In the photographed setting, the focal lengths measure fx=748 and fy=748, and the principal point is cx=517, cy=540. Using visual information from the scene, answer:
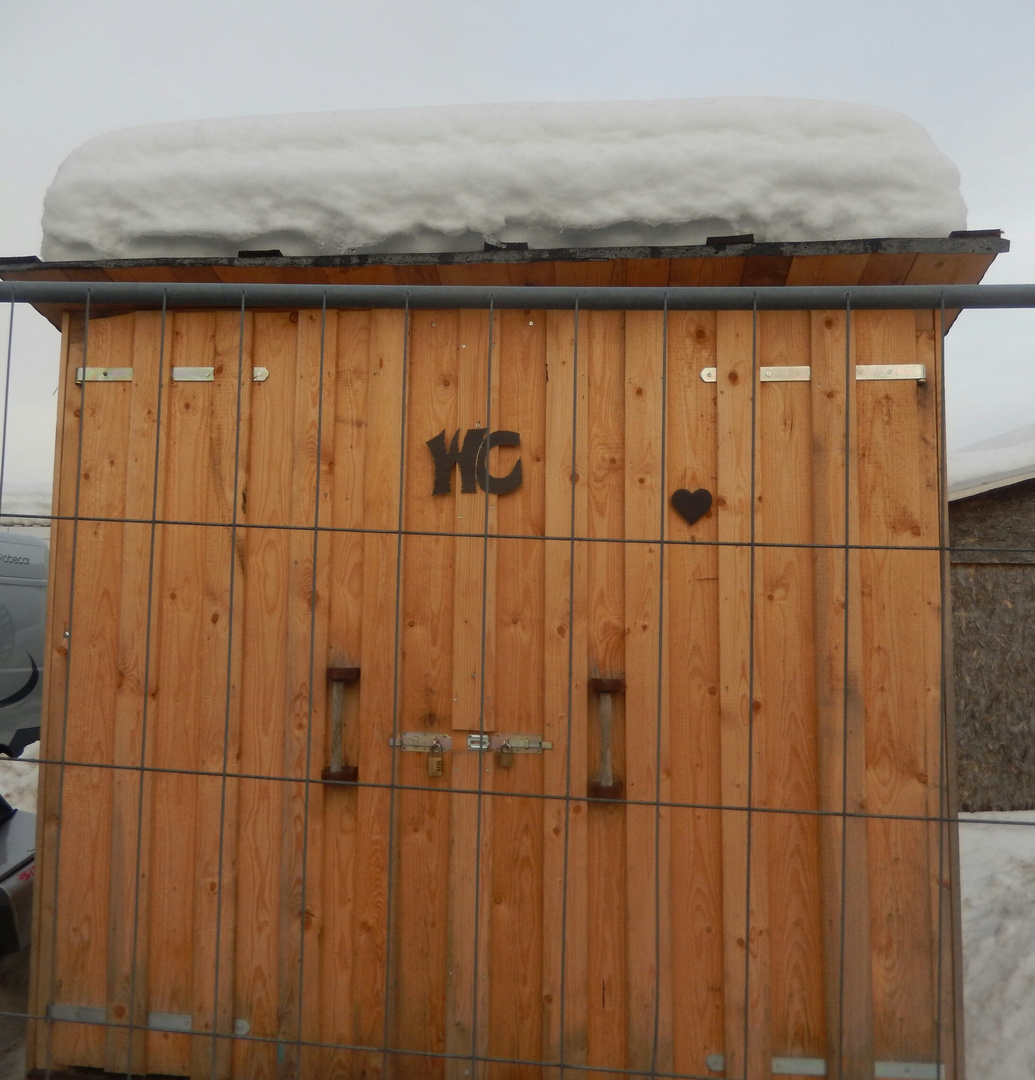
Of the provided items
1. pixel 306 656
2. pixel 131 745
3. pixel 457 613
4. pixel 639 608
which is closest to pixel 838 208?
pixel 639 608

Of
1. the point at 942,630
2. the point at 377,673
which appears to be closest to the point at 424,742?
the point at 377,673

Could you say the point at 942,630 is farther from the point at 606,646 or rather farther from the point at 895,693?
the point at 606,646

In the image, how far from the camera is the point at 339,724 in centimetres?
270

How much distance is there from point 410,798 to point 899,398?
2274 millimetres

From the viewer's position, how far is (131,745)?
281 cm

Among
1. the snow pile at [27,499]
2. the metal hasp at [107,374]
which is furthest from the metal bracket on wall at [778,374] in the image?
the snow pile at [27,499]

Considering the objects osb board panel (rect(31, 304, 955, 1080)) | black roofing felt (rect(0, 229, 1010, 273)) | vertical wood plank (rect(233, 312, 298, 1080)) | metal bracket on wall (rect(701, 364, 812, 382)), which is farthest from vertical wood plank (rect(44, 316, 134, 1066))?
metal bracket on wall (rect(701, 364, 812, 382))

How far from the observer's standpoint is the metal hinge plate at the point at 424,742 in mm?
2705

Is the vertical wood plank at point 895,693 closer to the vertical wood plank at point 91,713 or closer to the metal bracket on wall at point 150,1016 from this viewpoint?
the metal bracket on wall at point 150,1016

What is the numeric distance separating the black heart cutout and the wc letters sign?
58 centimetres

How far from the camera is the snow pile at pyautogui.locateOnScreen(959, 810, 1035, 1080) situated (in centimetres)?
320

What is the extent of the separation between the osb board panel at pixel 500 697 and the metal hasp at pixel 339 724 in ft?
0.18

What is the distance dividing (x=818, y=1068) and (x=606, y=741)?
1324 millimetres

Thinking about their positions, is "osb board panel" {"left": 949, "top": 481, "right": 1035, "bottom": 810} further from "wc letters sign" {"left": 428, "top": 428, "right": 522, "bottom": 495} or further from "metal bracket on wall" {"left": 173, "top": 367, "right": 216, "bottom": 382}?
"metal bracket on wall" {"left": 173, "top": 367, "right": 216, "bottom": 382}
